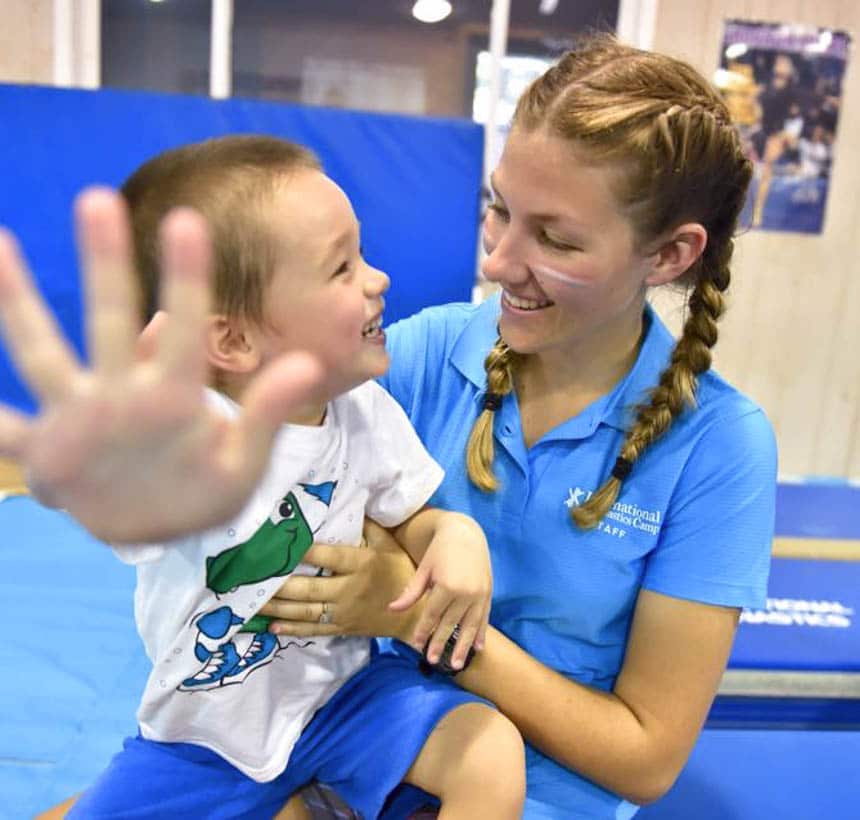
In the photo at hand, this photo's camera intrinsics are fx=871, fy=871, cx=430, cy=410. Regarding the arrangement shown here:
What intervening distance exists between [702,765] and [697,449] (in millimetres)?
649

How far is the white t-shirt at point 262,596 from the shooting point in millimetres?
833

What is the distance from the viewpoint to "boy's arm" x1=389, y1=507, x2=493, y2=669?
2.76ft

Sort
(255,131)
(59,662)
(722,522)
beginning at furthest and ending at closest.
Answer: (255,131), (59,662), (722,522)

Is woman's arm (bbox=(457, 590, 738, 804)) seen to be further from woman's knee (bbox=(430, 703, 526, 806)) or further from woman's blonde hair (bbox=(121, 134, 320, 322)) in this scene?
woman's blonde hair (bbox=(121, 134, 320, 322))

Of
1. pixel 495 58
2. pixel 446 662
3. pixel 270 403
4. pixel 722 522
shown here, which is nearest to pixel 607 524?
pixel 722 522

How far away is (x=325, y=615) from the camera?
0.90 metres

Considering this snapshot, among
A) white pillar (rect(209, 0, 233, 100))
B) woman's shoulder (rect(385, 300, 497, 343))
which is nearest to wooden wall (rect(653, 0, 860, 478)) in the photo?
white pillar (rect(209, 0, 233, 100))

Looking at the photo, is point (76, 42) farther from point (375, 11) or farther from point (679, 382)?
point (679, 382)

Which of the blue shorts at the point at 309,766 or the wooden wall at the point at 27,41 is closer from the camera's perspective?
the blue shorts at the point at 309,766

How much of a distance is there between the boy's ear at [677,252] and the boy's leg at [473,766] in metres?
0.55

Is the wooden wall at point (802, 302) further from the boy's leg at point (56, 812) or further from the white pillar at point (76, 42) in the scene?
the boy's leg at point (56, 812)

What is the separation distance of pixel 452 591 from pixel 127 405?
0.48 meters

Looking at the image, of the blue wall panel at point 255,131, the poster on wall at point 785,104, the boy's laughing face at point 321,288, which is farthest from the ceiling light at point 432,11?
the boy's laughing face at point 321,288

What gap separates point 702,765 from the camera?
1.39 metres
